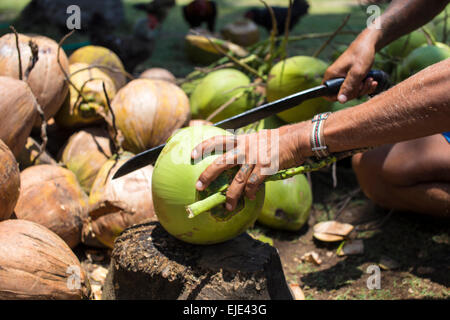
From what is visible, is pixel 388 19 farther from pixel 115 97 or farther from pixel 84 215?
pixel 84 215

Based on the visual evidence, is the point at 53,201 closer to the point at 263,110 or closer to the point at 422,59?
the point at 263,110

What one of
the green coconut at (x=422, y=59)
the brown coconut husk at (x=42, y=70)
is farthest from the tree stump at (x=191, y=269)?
the green coconut at (x=422, y=59)

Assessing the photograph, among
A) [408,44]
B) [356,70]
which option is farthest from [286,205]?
[408,44]

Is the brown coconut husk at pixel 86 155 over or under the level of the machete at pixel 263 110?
under

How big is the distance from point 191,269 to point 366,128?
73 cm

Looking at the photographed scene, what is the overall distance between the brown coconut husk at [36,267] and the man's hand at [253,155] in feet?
1.91

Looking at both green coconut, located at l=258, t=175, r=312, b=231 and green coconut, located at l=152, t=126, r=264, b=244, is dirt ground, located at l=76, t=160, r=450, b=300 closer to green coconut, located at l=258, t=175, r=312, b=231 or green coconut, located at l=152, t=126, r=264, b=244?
green coconut, located at l=258, t=175, r=312, b=231

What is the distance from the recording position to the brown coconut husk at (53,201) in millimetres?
1822

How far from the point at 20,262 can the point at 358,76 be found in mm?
1386

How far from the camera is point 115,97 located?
2.42m

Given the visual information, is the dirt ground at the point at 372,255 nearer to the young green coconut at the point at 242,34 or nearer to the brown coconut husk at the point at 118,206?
the brown coconut husk at the point at 118,206

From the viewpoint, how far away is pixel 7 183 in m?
1.53

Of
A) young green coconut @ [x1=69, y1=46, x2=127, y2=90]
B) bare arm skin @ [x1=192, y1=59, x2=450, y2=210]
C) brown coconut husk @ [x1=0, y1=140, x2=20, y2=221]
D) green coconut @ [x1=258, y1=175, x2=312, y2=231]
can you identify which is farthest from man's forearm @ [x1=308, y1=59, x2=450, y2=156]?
young green coconut @ [x1=69, y1=46, x2=127, y2=90]

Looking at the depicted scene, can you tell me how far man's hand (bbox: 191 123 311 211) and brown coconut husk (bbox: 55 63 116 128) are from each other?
1.16 m
